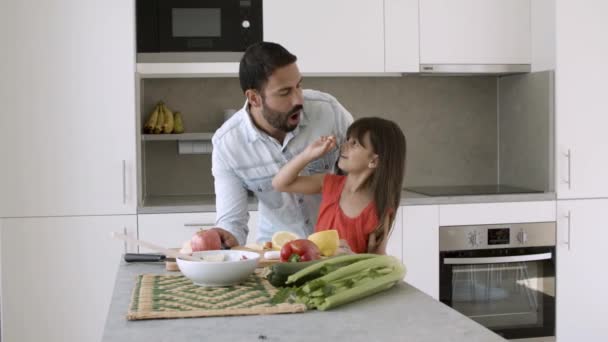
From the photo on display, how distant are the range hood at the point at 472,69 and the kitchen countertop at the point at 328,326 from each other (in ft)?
8.26

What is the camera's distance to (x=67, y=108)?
12.0 feet

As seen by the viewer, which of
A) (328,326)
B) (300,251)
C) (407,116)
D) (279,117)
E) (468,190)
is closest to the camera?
(328,326)

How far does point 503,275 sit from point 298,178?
1.67 m

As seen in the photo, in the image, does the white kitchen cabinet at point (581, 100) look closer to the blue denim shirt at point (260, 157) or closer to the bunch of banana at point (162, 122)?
the blue denim shirt at point (260, 157)

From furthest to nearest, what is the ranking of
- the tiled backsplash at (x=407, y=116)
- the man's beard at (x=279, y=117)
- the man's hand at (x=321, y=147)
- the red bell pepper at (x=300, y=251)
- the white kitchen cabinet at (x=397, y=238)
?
the tiled backsplash at (x=407, y=116), the white kitchen cabinet at (x=397, y=238), the man's beard at (x=279, y=117), the man's hand at (x=321, y=147), the red bell pepper at (x=300, y=251)

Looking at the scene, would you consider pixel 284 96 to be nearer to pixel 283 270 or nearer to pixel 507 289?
pixel 283 270

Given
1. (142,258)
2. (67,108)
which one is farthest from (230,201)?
(67,108)

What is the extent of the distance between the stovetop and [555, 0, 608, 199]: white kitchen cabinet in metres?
0.21

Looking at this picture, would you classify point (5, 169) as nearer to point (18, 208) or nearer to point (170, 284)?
point (18, 208)

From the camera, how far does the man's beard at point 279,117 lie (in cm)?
264

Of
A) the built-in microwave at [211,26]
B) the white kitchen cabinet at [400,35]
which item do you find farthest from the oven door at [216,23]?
the white kitchen cabinet at [400,35]

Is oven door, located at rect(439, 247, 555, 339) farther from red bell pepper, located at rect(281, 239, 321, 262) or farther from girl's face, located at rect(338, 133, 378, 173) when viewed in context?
red bell pepper, located at rect(281, 239, 321, 262)

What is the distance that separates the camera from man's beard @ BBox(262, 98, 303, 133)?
2643mm

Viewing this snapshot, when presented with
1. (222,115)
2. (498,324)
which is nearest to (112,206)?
(222,115)
